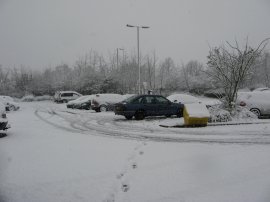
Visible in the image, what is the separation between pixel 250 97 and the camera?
18391 millimetres

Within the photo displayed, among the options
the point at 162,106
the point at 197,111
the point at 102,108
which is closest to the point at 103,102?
the point at 102,108

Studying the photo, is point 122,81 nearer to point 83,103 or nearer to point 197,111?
point 83,103

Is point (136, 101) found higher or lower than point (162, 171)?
higher

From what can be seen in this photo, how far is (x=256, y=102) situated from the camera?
60.3 ft

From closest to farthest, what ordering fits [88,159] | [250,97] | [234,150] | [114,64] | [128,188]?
[128,188] < [88,159] < [234,150] < [250,97] < [114,64]

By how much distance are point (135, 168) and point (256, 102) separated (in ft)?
42.7

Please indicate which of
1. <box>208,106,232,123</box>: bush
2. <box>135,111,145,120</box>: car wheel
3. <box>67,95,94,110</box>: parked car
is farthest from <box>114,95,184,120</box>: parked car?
<box>67,95,94,110</box>: parked car

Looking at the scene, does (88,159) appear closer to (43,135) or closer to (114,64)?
(43,135)

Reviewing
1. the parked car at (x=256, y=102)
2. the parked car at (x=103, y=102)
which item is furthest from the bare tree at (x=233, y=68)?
the parked car at (x=103, y=102)

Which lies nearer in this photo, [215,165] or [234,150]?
[215,165]

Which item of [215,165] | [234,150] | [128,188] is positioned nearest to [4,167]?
[128,188]

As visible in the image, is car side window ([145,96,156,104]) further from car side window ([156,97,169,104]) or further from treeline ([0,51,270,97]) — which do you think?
treeline ([0,51,270,97])

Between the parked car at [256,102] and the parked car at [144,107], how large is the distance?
3.66 m

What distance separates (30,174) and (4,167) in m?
0.95
